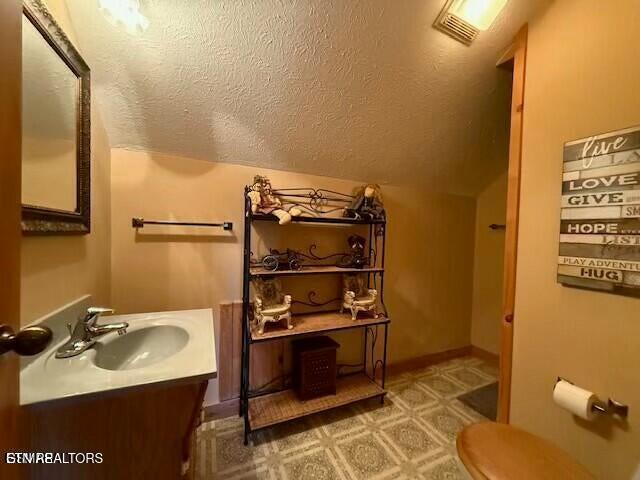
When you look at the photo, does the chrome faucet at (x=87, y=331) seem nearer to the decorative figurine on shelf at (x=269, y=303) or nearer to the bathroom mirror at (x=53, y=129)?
the bathroom mirror at (x=53, y=129)

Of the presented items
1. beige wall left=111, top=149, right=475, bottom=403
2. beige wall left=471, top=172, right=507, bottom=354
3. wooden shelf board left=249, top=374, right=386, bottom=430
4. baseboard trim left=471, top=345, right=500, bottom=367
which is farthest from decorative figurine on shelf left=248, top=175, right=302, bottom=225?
baseboard trim left=471, top=345, right=500, bottom=367

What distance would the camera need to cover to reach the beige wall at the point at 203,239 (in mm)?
1507

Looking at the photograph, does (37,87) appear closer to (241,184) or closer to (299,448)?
(241,184)

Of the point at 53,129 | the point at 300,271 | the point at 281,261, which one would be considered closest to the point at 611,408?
the point at 300,271

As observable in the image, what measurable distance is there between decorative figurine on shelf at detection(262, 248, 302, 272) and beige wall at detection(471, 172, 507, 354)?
2022 millimetres

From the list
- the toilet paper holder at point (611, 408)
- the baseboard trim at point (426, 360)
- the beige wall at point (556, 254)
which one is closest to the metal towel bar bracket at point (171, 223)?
Answer: the beige wall at point (556, 254)

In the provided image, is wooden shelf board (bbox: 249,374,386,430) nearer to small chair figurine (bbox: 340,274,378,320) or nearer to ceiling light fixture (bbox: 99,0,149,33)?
small chair figurine (bbox: 340,274,378,320)

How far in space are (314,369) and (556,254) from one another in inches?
59.6

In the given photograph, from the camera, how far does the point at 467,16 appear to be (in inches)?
48.8

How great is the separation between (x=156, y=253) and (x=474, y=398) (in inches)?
100

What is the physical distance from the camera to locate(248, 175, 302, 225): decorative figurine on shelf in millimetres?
1582

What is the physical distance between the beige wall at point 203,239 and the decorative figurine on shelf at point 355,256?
0.11 m

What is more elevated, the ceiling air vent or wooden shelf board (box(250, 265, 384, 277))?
the ceiling air vent

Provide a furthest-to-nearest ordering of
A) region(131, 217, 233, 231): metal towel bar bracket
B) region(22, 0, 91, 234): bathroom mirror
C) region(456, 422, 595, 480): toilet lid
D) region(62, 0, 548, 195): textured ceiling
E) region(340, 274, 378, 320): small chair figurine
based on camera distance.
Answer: region(340, 274, 378, 320): small chair figurine
region(131, 217, 233, 231): metal towel bar bracket
region(62, 0, 548, 195): textured ceiling
region(456, 422, 595, 480): toilet lid
region(22, 0, 91, 234): bathroom mirror
